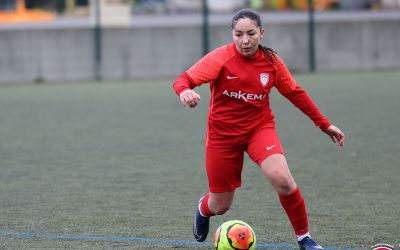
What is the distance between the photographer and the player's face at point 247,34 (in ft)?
19.6

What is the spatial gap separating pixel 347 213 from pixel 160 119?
7.25 metres

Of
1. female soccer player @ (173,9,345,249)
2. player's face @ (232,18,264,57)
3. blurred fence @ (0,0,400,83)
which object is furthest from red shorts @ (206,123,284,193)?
blurred fence @ (0,0,400,83)

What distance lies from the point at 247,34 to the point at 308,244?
53.1 inches

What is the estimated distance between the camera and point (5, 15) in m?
26.0

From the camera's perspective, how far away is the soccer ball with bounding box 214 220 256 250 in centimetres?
591

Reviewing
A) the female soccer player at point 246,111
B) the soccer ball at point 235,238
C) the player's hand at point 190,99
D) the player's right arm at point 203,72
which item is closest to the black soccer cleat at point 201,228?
Result: the female soccer player at point 246,111

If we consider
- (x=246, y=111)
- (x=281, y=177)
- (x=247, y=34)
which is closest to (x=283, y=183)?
(x=281, y=177)

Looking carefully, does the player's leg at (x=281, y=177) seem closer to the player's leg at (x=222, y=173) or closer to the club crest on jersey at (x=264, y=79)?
the player's leg at (x=222, y=173)

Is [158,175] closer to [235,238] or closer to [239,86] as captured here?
[239,86]

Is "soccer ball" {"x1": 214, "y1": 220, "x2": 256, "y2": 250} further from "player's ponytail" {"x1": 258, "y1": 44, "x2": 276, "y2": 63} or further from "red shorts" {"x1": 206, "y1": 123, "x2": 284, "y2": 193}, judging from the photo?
"player's ponytail" {"x1": 258, "y1": 44, "x2": 276, "y2": 63}

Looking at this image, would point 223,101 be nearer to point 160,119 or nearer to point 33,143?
point 33,143

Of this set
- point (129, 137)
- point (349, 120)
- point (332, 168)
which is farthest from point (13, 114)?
point (332, 168)

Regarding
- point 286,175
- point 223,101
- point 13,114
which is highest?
point 223,101

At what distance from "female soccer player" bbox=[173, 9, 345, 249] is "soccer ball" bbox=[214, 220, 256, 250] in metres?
0.30
